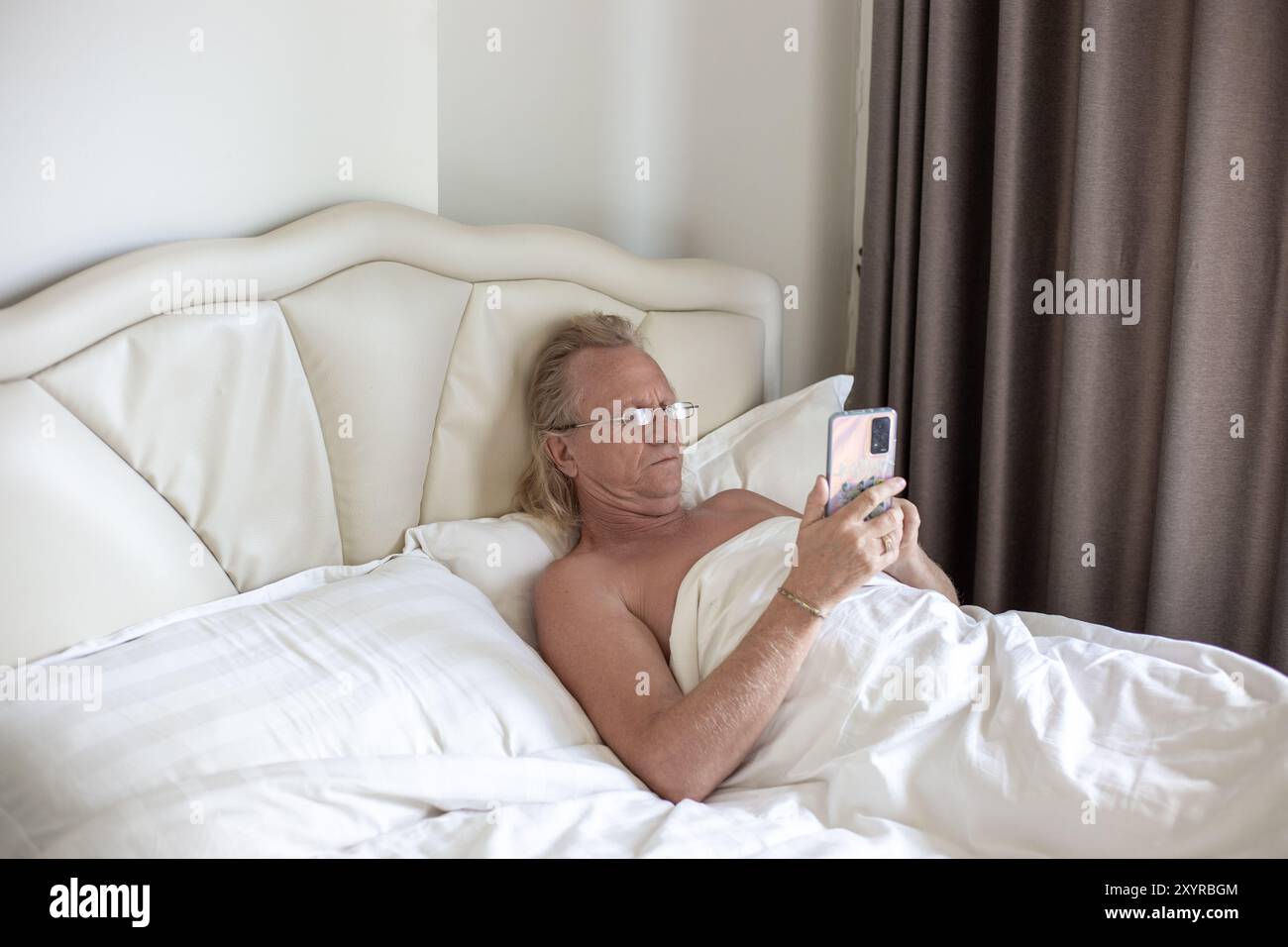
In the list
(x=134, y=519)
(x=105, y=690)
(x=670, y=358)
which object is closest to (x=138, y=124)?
(x=134, y=519)

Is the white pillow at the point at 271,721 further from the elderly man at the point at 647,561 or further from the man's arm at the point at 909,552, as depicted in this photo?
the man's arm at the point at 909,552

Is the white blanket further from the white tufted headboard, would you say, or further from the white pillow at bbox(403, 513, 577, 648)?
the white tufted headboard

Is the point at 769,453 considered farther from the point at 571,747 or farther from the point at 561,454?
the point at 571,747

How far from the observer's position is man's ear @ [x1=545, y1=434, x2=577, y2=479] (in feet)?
5.88

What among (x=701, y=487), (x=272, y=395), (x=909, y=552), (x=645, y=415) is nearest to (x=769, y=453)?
(x=701, y=487)

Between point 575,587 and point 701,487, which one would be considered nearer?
point 575,587

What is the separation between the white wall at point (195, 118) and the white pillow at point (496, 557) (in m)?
0.55

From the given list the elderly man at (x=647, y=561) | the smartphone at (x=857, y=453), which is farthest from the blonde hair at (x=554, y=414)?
the smartphone at (x=857, y=453)

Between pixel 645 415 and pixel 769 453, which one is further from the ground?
pixel 645 415

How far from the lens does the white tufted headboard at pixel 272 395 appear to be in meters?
1.30

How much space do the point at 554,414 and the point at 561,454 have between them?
67 mm

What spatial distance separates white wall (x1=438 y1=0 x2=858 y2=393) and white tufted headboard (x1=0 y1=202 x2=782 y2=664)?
0.85 feet

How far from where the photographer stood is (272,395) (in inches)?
61.4

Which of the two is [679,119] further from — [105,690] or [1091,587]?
[105,690]
